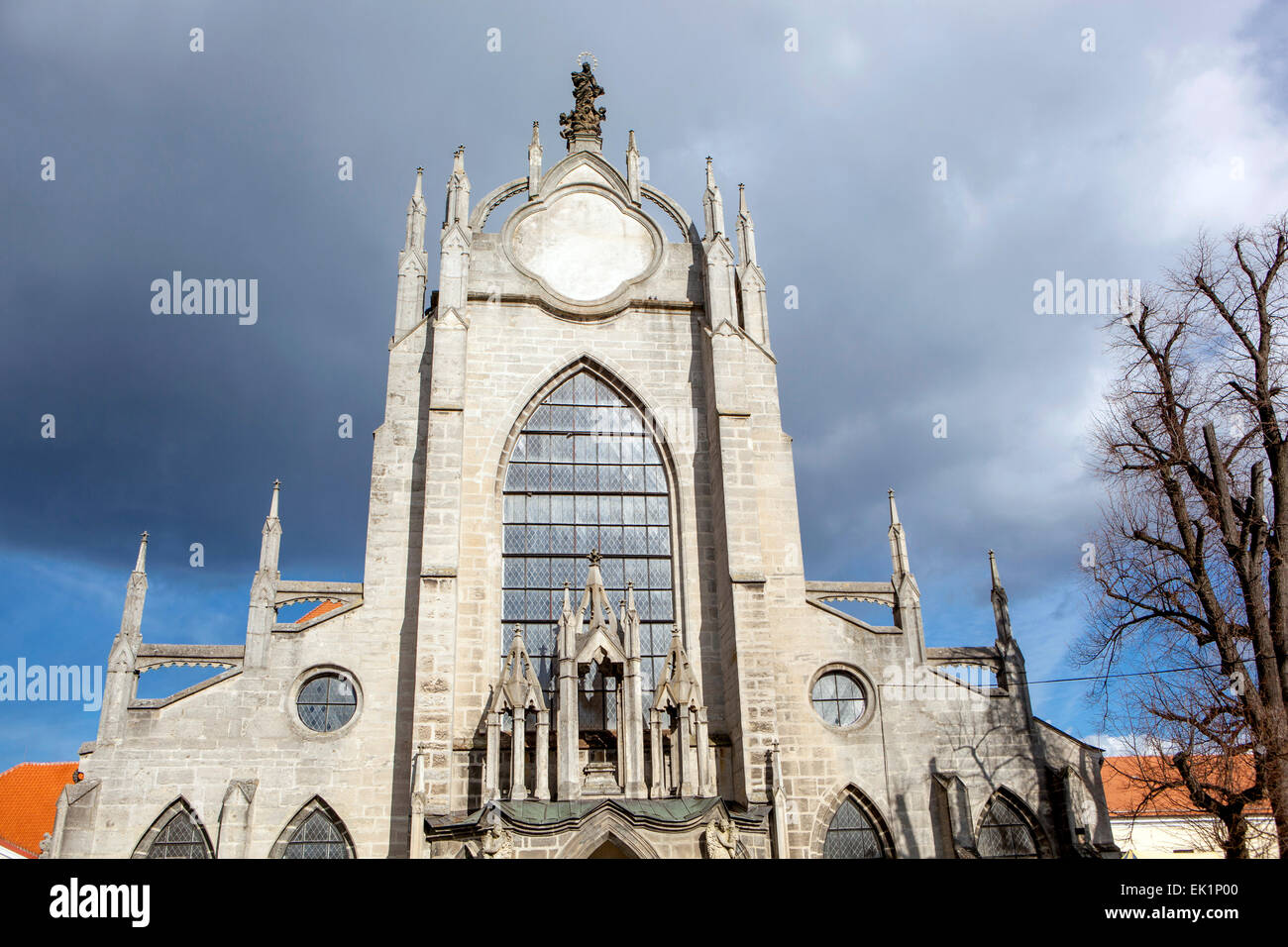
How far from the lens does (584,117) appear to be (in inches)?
875

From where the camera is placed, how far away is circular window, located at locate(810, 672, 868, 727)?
1617 centimetres

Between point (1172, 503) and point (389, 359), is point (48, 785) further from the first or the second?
point (1172, 503)

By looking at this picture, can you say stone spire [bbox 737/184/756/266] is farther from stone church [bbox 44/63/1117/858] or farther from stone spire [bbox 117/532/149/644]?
stone spire [bbox 117/532/149/644]

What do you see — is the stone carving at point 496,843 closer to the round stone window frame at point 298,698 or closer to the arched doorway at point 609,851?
the arched doorway at point 609,851

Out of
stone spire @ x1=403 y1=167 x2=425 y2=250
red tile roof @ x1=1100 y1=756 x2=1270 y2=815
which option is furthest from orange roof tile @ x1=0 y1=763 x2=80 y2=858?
red tile roof @ x1=1100 y1=756 x2=1270 y2=815

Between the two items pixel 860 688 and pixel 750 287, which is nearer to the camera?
pixel 860 688

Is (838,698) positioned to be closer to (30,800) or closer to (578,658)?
(578,658)

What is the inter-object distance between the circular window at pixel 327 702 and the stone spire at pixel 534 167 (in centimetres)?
1066

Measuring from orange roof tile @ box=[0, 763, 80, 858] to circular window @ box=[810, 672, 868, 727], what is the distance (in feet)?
64.2

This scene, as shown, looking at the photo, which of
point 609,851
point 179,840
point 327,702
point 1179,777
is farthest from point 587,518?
point 1179,777

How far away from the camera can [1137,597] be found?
12.5 metres

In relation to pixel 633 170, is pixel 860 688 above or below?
below

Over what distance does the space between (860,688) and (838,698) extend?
419 millimetres
